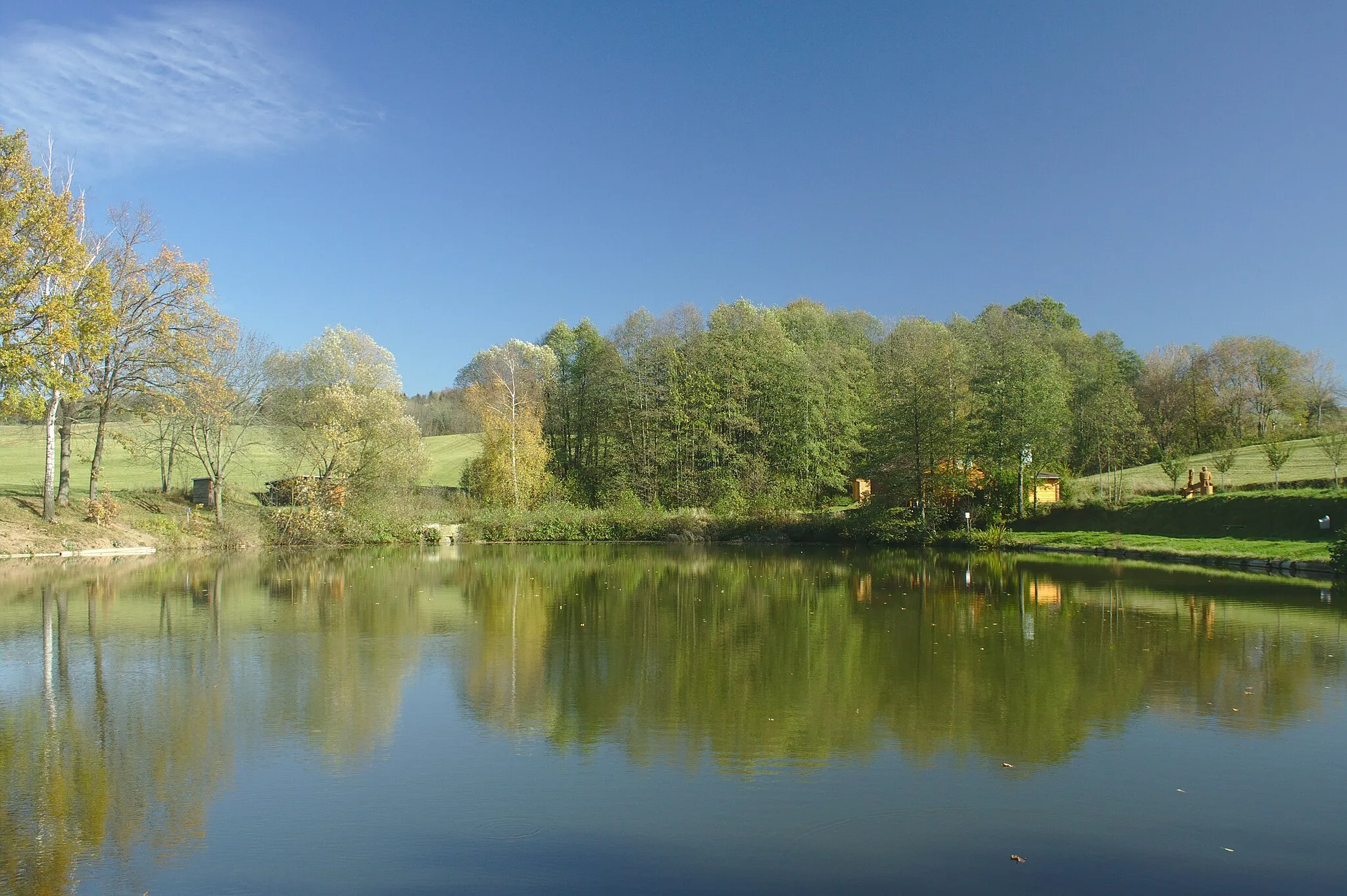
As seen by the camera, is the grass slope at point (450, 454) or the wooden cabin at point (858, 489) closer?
the wooden cabin at point (858, 489)

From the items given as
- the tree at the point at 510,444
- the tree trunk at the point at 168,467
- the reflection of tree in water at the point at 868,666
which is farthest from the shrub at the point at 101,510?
the reflection of tree in water at the point at 868,666

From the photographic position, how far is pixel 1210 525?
28438mm

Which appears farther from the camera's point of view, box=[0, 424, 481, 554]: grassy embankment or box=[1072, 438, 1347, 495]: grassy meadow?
box=[1072, 438, 1347, 495]: grassy meadow

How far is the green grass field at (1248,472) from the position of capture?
1299 inches

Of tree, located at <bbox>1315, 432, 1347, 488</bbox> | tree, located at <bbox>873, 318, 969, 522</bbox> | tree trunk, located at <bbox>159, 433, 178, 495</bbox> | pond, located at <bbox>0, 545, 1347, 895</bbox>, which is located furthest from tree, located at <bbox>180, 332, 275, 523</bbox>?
tree, located at <bbox>1315, 432, 1347, 488</bbox>

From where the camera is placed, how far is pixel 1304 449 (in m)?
40.1

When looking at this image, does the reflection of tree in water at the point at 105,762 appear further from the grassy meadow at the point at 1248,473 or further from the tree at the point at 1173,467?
the grassy meadow at the point at 1248,473

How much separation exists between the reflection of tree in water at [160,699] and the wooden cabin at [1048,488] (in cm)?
2819

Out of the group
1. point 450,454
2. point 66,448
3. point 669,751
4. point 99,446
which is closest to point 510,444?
point 99,446

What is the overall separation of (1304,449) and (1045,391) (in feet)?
51.6

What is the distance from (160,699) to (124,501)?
26.8 metres

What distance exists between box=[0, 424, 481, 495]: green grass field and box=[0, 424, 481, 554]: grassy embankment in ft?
0.21

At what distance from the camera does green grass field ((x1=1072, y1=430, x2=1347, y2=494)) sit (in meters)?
33.0

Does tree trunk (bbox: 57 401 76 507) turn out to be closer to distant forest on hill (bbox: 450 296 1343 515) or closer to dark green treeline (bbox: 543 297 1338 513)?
distant forest on hill (bbox: 450 296 1343 515)
